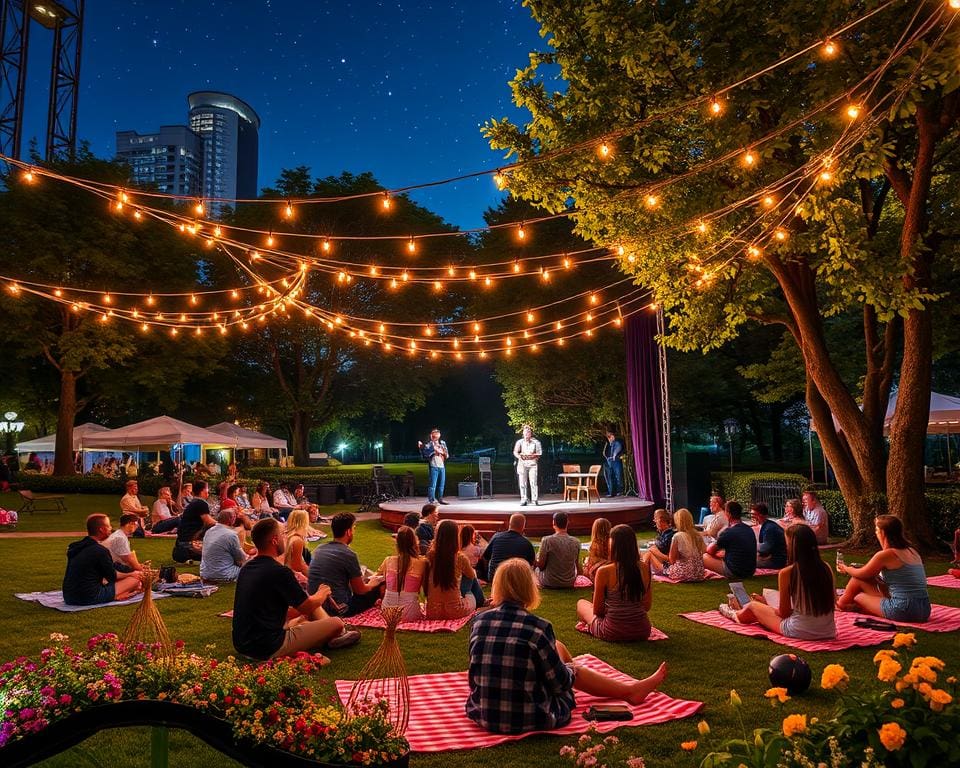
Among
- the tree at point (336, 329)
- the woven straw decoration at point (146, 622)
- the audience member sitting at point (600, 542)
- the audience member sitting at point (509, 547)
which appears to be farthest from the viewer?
the tree at point (336, 329)

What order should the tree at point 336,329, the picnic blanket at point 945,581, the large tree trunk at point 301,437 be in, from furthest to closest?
the large tree trunk at point 301,437 → the tree at point 336,329 → the picnic blanket at point 945,581

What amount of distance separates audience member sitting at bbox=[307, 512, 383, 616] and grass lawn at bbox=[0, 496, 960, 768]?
47cm

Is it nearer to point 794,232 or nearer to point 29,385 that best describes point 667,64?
point 794,232

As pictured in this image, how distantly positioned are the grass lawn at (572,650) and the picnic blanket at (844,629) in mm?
109

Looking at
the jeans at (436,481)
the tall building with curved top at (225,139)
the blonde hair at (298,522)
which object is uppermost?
the tall building with curved top at (225,139)

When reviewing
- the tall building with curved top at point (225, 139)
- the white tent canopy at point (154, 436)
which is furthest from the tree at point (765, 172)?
the tall building with curved top at point (225, 139)

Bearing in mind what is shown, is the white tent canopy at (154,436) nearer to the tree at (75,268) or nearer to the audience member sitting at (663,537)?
the tree at (75,268)

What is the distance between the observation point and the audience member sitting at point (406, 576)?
603 centimetres

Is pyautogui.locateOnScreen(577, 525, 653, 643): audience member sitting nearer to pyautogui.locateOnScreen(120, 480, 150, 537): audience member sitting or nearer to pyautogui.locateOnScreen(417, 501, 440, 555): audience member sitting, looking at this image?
pyautogui.locateOnScreen(417, 501, 440, 555): audience member sitting

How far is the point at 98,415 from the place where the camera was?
30797mm

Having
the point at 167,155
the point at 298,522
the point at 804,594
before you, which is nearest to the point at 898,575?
the point at 804,594

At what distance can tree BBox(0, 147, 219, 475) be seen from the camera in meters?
19.0

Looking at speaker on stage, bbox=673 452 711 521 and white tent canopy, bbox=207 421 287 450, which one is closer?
speaker on stage, bbox=673 452 711 521

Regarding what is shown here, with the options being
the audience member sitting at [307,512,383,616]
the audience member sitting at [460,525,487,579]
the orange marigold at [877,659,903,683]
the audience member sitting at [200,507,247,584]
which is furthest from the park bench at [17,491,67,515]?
the orange marigold at [877,659,903,683]
